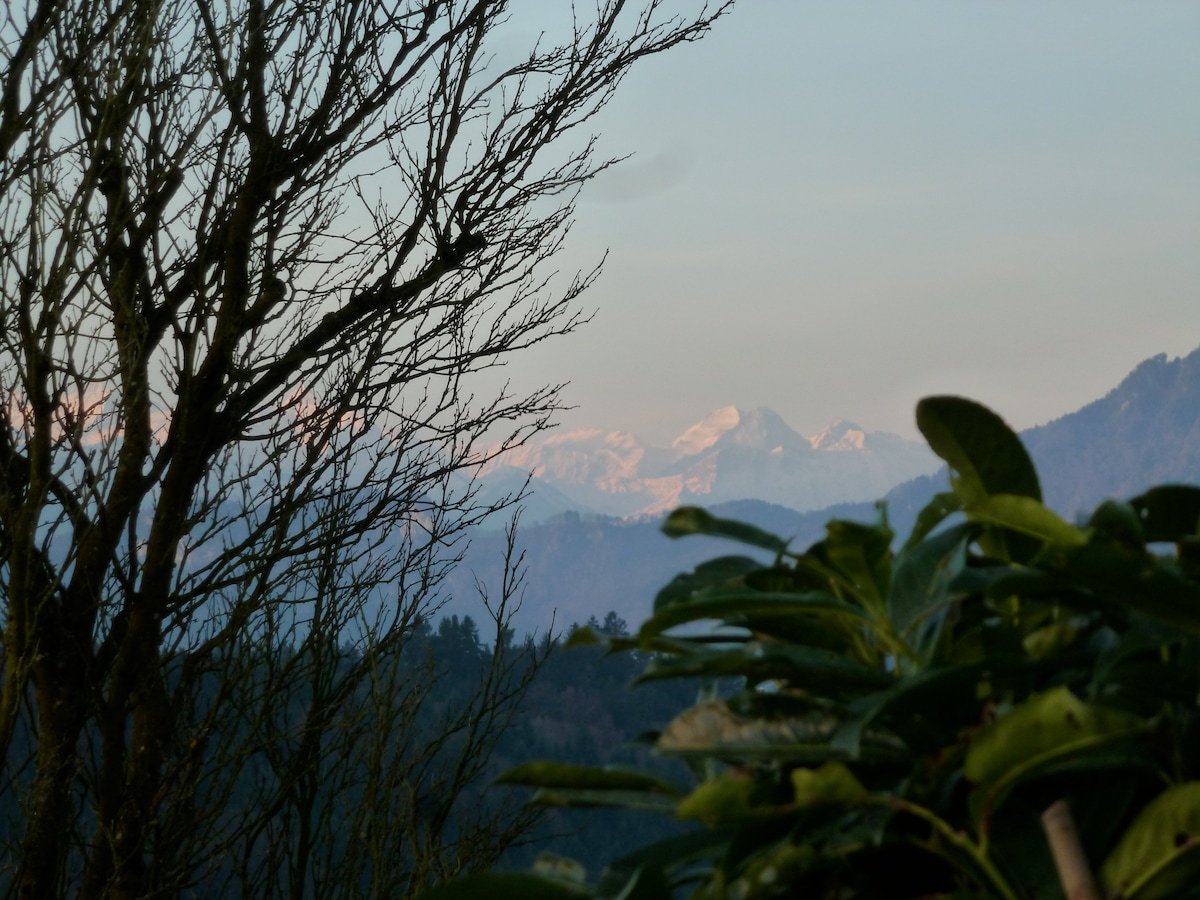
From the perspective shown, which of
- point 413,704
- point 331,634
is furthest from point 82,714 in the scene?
point 413,704

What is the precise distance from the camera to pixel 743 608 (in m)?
0.57

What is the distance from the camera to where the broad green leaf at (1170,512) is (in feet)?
1.89

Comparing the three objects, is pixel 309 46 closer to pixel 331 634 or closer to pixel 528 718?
pixel 331 634

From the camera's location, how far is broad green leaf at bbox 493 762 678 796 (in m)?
0.57

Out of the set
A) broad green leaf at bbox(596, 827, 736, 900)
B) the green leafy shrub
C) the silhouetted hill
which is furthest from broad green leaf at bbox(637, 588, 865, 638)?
the silhouetted hill

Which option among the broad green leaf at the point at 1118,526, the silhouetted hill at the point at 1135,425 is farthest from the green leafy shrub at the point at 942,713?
the silhouetted hill at the point at 1135,425

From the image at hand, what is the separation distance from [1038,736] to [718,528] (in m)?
0.25

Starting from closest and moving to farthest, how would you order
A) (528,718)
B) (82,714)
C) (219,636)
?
1. (82,714)
2. (219,636)
3. (528,718)

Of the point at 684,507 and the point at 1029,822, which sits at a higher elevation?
the point at 684,507

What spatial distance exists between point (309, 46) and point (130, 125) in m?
0.62

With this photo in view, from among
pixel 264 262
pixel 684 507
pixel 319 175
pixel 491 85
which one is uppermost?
pixel 491 85

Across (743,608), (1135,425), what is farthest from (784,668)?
(1135,425)

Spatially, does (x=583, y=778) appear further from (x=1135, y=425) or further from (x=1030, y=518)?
(x=1135, y=425)

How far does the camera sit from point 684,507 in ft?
2.10
